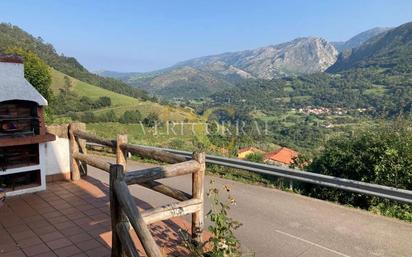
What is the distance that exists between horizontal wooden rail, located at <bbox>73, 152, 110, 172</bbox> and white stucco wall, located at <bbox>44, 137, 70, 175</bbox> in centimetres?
22

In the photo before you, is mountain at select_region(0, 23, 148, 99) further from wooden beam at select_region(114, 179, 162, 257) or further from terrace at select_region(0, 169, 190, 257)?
wooden beam at select_region(114, 179, 162, 257)

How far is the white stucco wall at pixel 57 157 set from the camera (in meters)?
7.00

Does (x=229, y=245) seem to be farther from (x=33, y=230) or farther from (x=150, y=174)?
(x=33, y=230)

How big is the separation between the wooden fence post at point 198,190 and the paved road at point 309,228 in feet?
3.69

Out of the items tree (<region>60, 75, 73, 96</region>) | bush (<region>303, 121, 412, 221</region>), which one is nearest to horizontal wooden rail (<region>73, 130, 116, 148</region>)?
bush (<region>303, 121, 412, 221</region>)

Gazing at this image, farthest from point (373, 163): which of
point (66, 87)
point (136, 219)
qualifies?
point (66, 87)

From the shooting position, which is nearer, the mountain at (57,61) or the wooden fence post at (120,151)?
the wooden fence post at (120,151)

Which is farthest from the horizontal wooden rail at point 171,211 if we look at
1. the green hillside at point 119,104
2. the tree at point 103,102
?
the tree at point 103,102

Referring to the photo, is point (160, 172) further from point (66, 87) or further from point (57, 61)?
point (57, 61)

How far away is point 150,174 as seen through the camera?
12.9ft

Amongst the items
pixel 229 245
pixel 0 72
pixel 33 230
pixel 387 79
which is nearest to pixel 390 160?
pixel 229 245

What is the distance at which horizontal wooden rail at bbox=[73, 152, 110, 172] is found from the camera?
20.2 feet

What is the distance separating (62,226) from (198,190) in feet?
6.93

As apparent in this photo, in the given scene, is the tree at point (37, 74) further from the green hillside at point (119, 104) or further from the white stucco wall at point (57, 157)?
the white stucco wall at point (57, 157)
